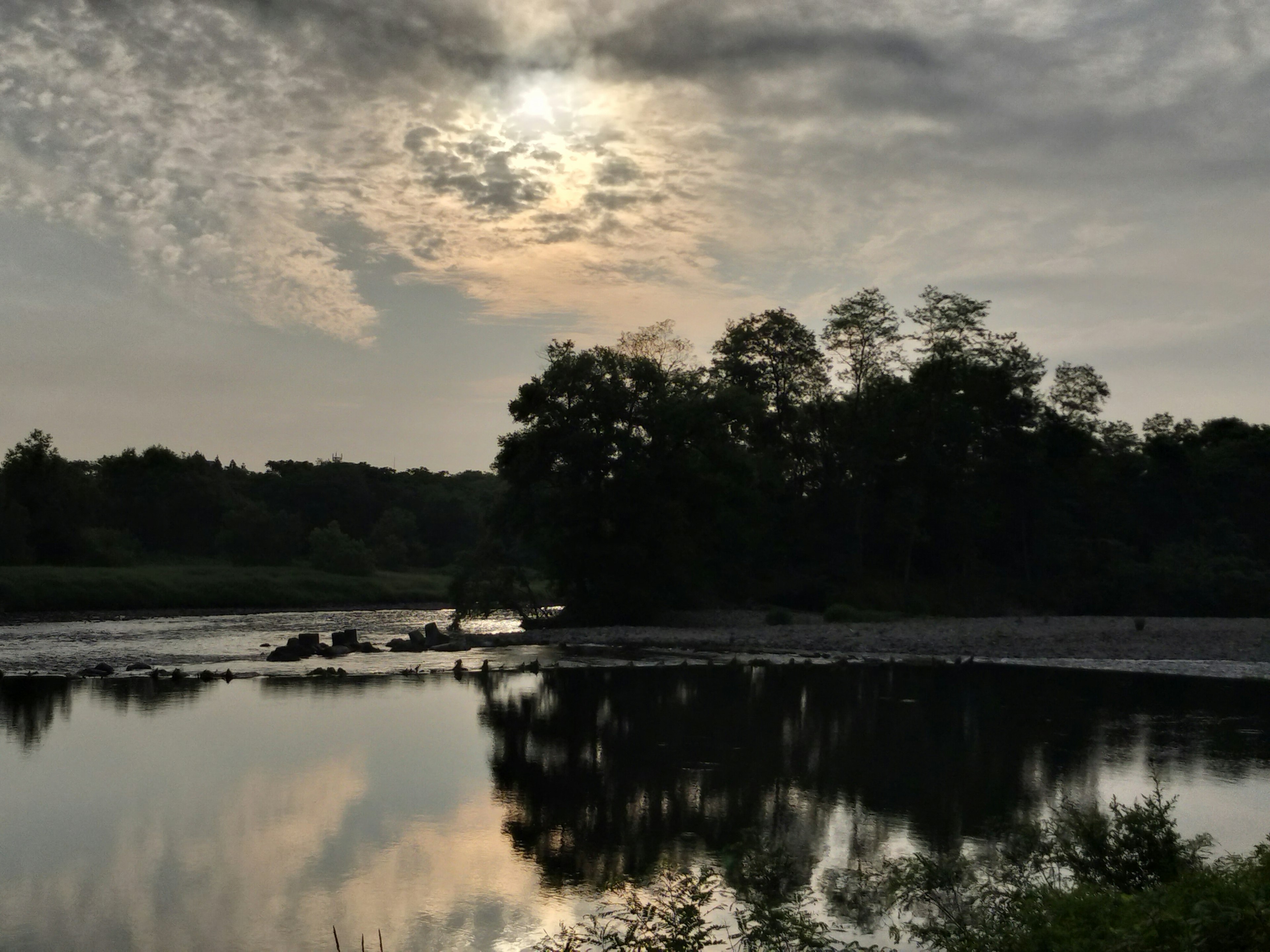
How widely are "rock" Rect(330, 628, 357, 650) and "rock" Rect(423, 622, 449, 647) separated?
2516 mm

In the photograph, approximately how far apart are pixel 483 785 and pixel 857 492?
46302mm

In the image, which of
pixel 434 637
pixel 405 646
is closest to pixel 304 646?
pixel 405 646

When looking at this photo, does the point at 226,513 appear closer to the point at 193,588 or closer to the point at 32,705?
the point at 193,588

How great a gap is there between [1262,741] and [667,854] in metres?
15.5

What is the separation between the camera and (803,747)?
70.3ft

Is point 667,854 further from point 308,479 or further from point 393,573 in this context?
point 308,479

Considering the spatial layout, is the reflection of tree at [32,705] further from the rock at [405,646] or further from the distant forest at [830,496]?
the distant forest at [830,496]

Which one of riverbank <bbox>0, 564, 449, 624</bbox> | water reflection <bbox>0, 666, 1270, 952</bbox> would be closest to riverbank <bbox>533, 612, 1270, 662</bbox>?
water reflection <bbox>0, 666, 1270, 952</bbox>

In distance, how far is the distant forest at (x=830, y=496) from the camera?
162 ft

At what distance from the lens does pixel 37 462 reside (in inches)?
2822

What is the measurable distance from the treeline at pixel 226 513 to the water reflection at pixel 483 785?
3689 cm

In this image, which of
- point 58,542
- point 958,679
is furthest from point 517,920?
point 58,542

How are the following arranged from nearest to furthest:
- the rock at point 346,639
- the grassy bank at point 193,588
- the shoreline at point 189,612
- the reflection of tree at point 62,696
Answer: the reflection of tree at point 62,696, the rock at point 346,639, the shoreline at point 189,612, the grassy bank at point 193,588

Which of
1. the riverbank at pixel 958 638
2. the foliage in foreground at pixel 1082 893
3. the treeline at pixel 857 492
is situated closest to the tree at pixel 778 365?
the treeline at pixel 857 492
